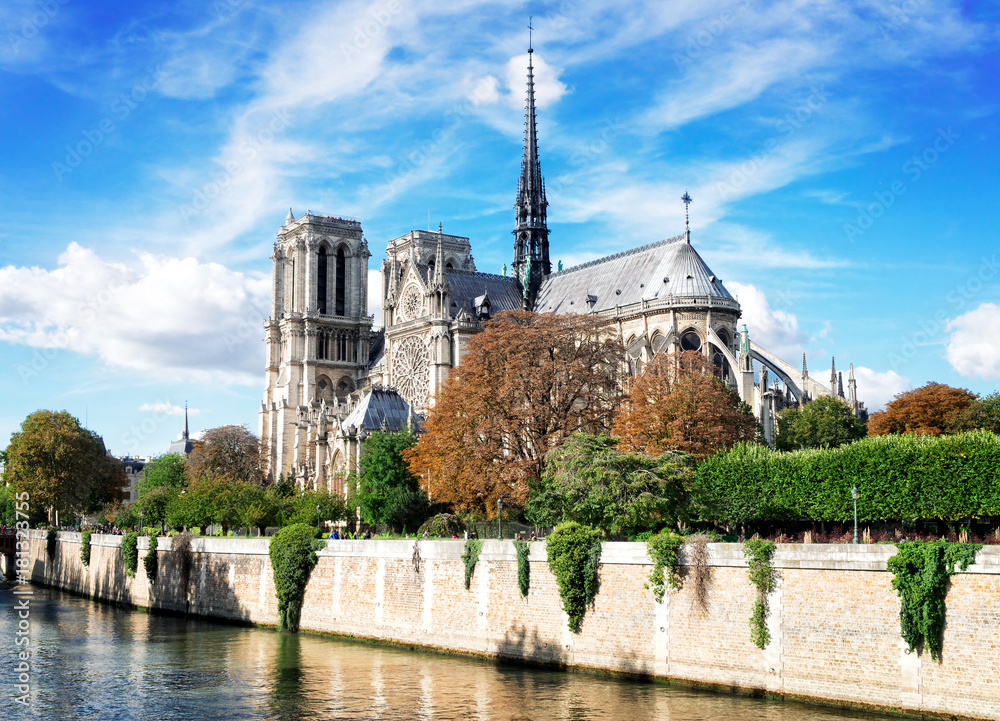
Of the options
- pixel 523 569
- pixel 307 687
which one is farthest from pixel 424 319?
pixel 307 687

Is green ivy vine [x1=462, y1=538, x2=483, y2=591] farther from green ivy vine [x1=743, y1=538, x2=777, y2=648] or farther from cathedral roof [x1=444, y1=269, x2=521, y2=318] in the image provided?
cathedral roof [x1=444, y1=269, x2=521, y2=318]

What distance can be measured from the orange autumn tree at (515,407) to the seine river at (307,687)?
1008cm

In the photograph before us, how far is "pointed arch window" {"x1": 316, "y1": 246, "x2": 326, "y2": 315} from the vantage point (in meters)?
107

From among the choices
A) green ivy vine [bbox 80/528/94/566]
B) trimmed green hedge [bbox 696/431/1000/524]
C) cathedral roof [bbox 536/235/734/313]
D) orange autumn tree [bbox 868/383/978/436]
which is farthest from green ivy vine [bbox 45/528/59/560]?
orange autumn tree [bbox 868/383/978/436]

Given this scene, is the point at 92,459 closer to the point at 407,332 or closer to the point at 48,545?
the point at 48,545

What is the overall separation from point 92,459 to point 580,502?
178 feet

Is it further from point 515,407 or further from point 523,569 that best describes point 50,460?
point 523,569

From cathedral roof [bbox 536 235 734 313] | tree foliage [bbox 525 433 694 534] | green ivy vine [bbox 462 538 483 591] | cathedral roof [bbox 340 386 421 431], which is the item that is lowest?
green ivy vine [bbox 462 538 483 591]

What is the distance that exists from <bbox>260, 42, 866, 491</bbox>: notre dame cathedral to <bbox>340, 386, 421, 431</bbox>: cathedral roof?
0.12 meters

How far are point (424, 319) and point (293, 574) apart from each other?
1821 inches

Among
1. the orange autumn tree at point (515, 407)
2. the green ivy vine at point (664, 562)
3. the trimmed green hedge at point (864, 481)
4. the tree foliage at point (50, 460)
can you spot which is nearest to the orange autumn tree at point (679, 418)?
the orange autumn tree at point (515, 407)

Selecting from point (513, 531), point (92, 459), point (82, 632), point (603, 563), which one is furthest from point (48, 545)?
point (603, 563)

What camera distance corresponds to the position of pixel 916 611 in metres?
23.4

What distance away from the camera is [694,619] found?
27.6 metres
